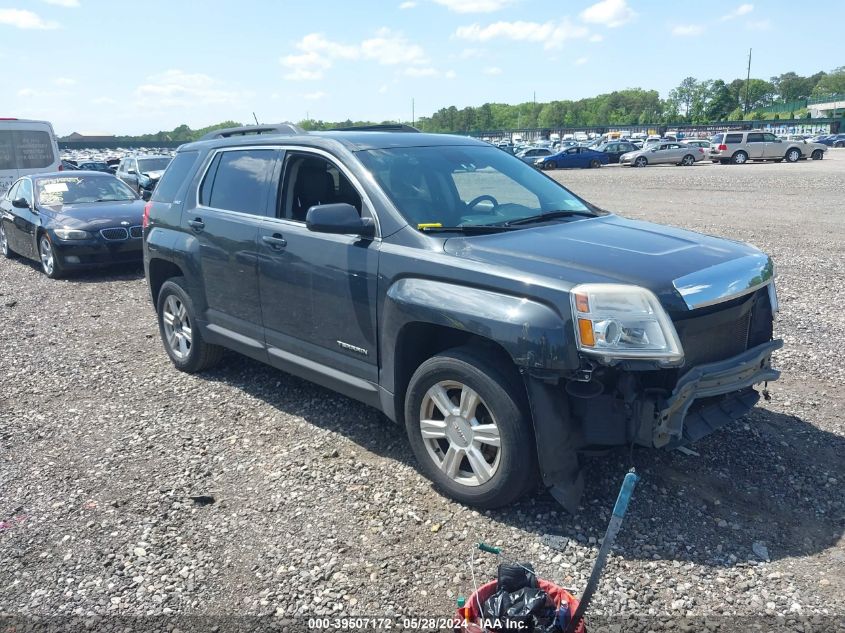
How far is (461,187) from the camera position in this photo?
4.64 m

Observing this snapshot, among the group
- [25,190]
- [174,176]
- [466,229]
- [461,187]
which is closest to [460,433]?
[466,229]

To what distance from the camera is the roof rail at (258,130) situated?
528 cm

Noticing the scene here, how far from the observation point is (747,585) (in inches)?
122

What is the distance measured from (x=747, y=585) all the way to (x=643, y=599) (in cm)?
50

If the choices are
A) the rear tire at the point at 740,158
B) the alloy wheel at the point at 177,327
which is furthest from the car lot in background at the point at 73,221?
the rear tire at the point at 740,158

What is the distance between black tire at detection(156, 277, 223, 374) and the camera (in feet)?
19.2

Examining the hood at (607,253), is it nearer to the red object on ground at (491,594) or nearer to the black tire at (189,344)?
the red object on ground at (491,594)

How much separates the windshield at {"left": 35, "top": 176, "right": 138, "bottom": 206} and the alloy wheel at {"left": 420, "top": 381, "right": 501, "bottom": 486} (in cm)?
1004

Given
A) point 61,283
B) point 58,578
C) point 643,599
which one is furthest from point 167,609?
point 61,283

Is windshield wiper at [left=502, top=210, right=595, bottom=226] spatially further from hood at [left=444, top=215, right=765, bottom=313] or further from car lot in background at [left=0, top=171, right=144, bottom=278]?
car lot in background at [left=0, top=171, right=144, bottom=278]

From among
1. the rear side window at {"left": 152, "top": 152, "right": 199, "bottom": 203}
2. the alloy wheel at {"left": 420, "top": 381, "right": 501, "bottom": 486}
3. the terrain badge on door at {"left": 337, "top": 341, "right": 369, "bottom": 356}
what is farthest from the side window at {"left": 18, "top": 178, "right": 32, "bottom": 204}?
the alloy wheel at {"left": 420, "top": 381, "right": 501, "bottom": 486}

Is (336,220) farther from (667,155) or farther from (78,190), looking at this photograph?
(667,155)

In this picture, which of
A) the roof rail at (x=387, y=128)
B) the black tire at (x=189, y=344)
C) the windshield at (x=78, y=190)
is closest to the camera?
the roof rail at (x=387, y=128)

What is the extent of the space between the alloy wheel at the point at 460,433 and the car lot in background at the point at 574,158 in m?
40.4
